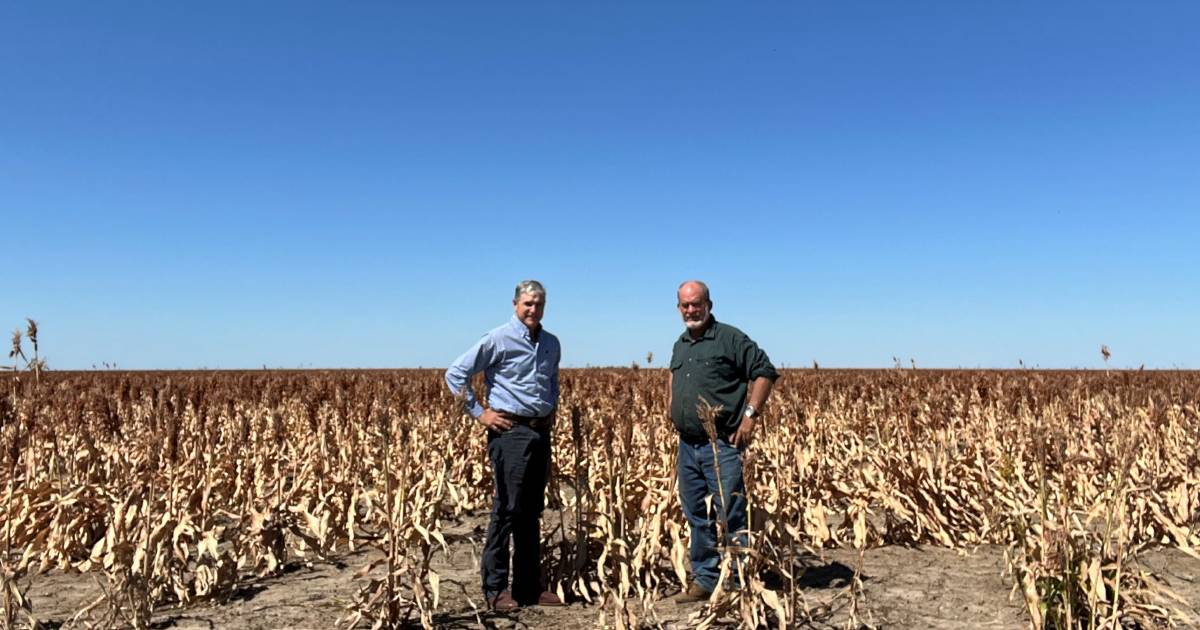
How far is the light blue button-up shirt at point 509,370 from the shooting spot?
513 cm

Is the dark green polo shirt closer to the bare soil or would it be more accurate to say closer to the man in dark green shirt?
the man in dark green shirt

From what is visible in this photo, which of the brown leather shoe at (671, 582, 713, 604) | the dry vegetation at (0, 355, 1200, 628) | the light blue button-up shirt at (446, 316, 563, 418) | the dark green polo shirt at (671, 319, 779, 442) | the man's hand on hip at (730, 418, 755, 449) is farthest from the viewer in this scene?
the brown leather shoe at (671, 582, 713, 604)

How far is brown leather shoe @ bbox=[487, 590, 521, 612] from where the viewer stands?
204 inches

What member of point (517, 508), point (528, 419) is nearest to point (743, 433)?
point (528, 419)

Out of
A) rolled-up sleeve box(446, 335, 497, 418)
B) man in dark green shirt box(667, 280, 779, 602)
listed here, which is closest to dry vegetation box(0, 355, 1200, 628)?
man in dark green shirt box(667, 280, 779, 602)

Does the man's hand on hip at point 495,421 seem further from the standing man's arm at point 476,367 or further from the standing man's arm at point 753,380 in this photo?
the standing man's arm at point 753,380

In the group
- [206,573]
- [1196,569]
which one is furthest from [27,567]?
[1196,569]

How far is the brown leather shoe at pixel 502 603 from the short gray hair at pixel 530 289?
1860 millimetres

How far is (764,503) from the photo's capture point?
6.38m

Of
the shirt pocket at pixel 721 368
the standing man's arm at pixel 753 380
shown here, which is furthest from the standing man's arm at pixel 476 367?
the standing man's arm at pixel 753 380

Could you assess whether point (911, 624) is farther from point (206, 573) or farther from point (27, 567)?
point (27, 567)

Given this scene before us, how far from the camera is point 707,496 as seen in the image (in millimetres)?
4938

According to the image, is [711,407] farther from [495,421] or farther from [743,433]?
[495,421]

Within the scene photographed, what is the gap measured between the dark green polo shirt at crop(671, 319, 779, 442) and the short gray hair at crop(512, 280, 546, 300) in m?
1.02
